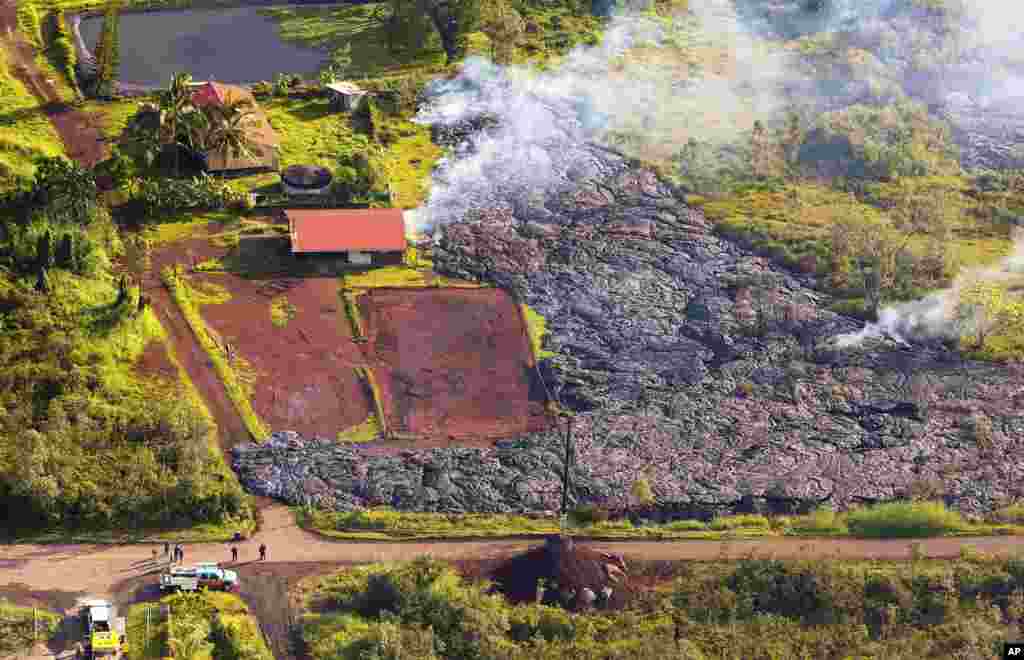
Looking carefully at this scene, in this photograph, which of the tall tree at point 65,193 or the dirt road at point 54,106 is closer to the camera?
the tall tree at point 65,193

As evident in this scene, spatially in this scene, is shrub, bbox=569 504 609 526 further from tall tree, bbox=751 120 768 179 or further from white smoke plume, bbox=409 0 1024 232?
tall tree, bbox=751 120 768 179

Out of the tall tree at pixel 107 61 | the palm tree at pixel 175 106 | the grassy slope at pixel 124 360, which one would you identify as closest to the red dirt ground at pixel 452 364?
the grassy slope at pixel 124 360

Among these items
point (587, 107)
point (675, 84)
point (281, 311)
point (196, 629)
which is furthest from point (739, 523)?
point (675, 84)

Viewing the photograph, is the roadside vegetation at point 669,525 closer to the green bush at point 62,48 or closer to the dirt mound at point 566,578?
the dirt mound at point 566,578

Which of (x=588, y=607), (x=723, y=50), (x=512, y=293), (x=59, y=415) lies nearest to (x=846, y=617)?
(x=588, y=607)

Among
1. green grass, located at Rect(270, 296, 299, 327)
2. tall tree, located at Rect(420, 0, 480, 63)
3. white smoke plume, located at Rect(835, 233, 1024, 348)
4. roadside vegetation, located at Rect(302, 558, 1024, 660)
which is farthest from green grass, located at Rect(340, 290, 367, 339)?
tall tree, located at Rect(420, 0, 480, 63)

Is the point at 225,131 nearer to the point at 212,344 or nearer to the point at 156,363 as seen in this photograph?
the point at 212,344

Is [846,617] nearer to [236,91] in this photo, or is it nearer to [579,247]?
[579,247]
